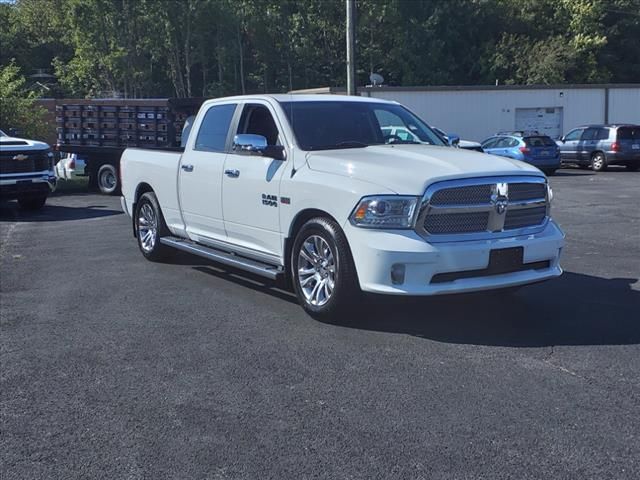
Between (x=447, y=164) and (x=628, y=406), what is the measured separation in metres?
2.47

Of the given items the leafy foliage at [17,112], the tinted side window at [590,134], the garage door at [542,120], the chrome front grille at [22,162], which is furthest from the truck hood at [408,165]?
the garage door at [542,120]

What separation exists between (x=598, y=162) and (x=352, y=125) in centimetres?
2184

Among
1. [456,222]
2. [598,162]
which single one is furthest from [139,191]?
[598,162]

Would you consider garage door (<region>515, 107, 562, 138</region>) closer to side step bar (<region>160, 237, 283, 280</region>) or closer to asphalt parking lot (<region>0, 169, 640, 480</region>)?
asphalt parking lot (<region>0, 169, 640, 480</region>)

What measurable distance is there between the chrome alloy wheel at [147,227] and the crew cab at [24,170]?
6.64 m

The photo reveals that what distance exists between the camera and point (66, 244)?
11523 mm

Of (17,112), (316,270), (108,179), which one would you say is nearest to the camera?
(316,270)

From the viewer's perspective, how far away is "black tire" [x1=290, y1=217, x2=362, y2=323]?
244 inches

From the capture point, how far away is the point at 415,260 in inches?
230

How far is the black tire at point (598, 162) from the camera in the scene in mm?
26911

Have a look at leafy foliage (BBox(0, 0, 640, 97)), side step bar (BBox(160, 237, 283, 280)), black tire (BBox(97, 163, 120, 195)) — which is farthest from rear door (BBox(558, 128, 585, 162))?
side step bar (BBox(160, 237, 283, 280))

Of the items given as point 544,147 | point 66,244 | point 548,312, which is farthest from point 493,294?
point 544,147

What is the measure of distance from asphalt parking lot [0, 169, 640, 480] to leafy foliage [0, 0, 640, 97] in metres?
44.4

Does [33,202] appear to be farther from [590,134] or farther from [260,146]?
[590,134]
